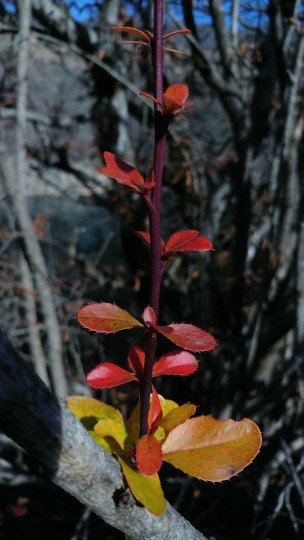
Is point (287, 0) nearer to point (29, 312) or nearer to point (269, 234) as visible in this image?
point (269, 234)

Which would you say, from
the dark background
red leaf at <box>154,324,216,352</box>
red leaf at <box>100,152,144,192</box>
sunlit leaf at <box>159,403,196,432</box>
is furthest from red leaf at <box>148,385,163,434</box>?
the dark background

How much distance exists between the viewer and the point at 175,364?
0.64 metres

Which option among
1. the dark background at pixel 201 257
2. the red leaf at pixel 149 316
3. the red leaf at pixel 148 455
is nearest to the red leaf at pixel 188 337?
the red leaf at pixel 149 316

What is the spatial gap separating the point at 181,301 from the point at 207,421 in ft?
6.85

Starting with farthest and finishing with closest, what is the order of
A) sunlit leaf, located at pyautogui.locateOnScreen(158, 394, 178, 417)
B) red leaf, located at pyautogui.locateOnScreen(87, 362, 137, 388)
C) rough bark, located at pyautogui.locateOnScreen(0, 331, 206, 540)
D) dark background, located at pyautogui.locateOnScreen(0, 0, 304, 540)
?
dark background, located at pyautogui.locateOnScreen(0, 0, 304, 540) < sunlit leaf, located at pyautogui.locateOnScreen(158, 394, 178, 417) < red leaf, located at pyautogui.locateOnScreen(87, 362, 137, 388) < rough bark, located at pyautogui.locateOnScreen(0, 331, 206, 540)

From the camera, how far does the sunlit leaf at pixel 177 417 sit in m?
0.63

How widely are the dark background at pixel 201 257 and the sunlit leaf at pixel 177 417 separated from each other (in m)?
1.03

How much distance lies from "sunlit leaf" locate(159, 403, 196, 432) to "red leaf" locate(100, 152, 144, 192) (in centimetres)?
26

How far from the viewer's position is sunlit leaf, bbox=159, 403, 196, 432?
633 mm

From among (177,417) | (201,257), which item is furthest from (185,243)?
(201,257)

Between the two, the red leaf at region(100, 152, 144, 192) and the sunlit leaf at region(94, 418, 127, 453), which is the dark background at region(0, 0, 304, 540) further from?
the red leaf at region(100, 152, 144, 192)

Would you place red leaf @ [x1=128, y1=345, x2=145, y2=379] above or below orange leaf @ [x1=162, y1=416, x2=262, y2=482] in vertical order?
above

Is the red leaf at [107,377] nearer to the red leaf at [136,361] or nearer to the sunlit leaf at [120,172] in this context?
the red leaf at [136,361]

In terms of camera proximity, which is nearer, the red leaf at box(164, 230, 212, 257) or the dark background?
the red leaf at box(164, 230, 212, 257)
